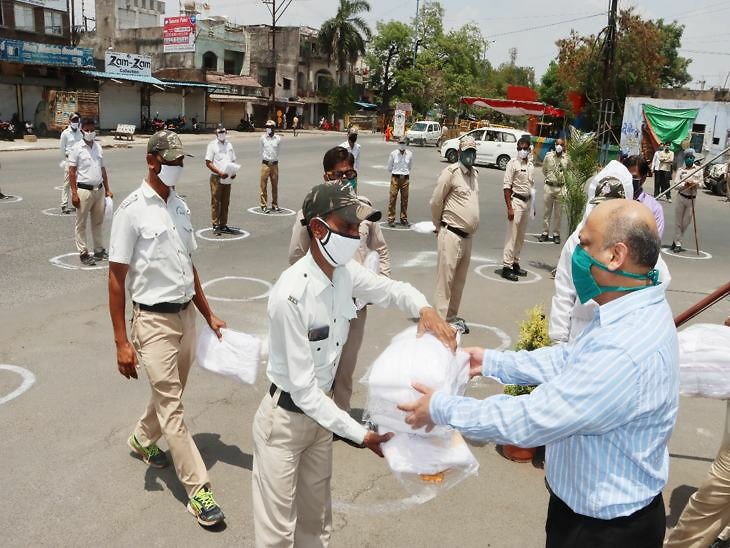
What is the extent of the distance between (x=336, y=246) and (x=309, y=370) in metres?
0.57

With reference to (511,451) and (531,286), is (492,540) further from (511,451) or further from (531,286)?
(531,286)

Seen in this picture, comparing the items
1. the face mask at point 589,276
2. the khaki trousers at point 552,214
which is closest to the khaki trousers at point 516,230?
Result: the khaki trousers at point 552,214

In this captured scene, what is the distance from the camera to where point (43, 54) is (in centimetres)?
3081

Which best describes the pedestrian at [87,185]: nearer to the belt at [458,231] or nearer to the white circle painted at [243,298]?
the white circle painted at [243,298]

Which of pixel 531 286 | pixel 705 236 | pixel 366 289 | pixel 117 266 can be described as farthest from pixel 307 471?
pixel 705 236

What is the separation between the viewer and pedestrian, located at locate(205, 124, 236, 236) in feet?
37.8

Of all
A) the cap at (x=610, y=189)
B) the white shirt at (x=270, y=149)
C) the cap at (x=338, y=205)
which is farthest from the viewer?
the white shirt at (x=270, y=149)

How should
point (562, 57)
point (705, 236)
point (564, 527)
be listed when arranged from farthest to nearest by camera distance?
point (562, 57)
point (705, 236)
point (564, 527)

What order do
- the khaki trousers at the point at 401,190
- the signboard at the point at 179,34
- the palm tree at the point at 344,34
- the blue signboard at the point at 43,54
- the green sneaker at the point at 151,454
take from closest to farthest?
the green sneaker at the point at 151,454
the khaki trousers at the point at 401,190
the blue signboard at the point at 43,54
the signboard at the point at 179,34
the palm tree at the point at 344,34

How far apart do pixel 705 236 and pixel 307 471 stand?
14.3 metres

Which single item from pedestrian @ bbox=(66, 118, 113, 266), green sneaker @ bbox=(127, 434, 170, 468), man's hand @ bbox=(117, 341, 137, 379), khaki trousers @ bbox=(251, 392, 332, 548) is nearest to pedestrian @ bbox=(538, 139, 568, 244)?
pedestrian @ bbox=(66, 118, 113, 266)

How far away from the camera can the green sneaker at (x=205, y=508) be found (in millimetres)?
3754

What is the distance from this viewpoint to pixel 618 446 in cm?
212

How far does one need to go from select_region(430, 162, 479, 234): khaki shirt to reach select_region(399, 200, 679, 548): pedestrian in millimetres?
4676
